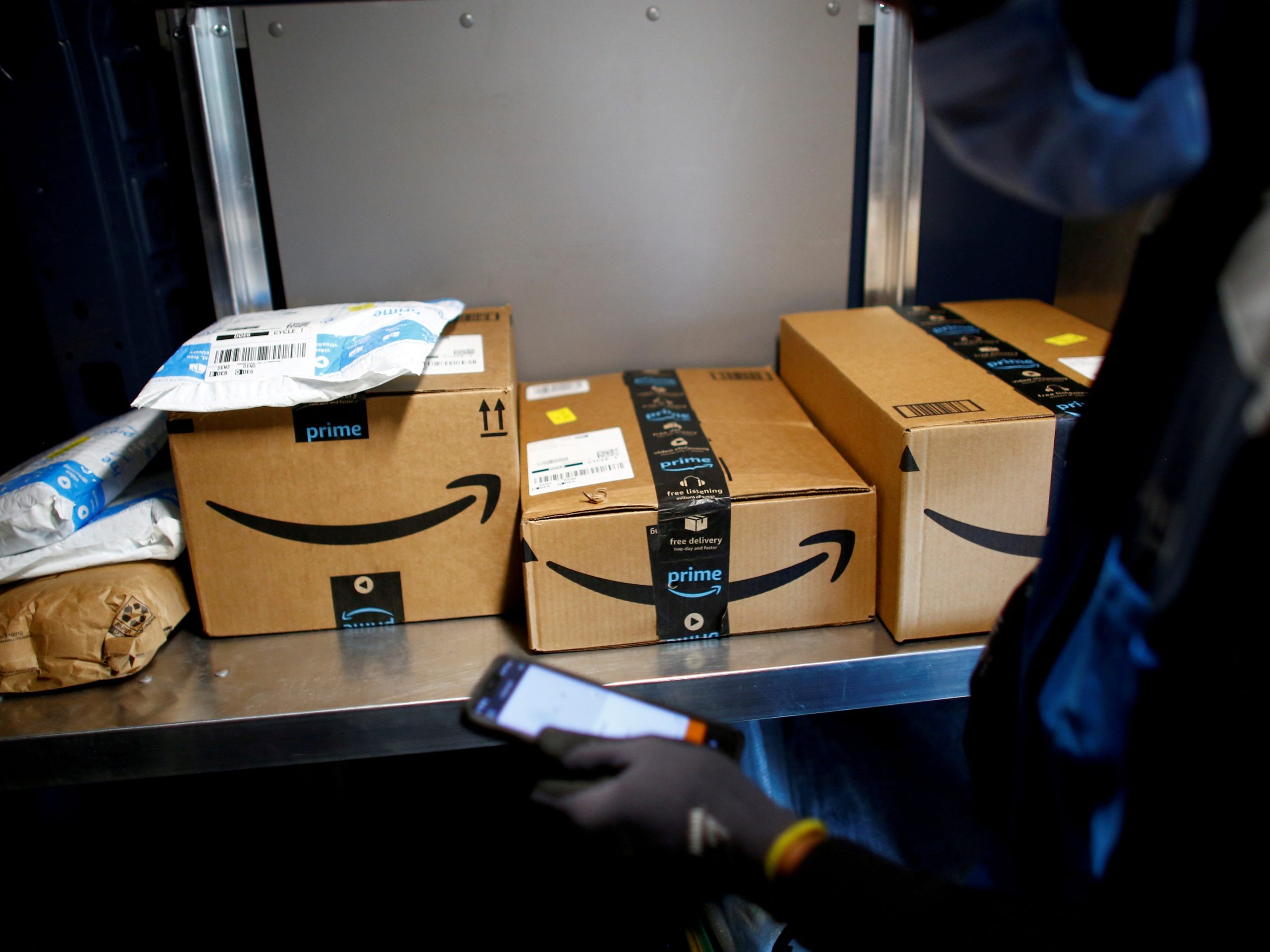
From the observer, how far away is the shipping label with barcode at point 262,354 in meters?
0.82

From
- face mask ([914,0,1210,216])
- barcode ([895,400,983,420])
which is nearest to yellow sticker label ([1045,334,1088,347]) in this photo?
barcode ([895,400,983,420])

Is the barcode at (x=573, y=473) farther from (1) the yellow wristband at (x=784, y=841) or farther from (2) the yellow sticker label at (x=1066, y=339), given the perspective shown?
(2) the yellow sticker label at (x=1066, y=339)

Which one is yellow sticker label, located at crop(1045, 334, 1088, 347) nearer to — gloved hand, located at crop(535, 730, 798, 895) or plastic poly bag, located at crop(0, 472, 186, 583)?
gloved hand, located at crop(535, 730, 798, 895)

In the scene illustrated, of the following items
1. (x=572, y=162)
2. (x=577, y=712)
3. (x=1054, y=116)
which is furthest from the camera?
(x=572, y=162)

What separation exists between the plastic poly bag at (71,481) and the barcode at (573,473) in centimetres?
46

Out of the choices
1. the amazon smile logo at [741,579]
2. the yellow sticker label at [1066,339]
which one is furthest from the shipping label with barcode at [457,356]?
the yellow sticker label at [1066,339]

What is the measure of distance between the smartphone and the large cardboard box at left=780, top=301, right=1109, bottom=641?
0.25m

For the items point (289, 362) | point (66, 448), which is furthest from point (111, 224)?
point (289, 362)

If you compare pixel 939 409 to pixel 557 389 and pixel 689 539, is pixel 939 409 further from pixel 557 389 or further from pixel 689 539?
pixel 557 389

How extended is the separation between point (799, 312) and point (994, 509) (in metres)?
0.51

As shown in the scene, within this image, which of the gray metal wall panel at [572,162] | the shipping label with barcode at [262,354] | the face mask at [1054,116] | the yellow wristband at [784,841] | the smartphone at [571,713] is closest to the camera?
the face mask at [1054,116]

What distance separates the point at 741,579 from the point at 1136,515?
1.48ft

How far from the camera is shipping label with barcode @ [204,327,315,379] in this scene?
0.82 metres

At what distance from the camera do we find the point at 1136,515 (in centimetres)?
44
